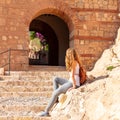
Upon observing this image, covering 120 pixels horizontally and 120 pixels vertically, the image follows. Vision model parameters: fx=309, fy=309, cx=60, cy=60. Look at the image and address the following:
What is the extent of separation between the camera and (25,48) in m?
12.2

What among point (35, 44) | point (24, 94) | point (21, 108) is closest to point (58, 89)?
point (21, 108)

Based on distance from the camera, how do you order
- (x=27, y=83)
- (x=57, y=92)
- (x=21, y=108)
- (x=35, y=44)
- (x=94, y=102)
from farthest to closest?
(x=35, y=44), (x=27, y=83), (x=21, y=108), (x=57, y=92), (x=94, y=102)

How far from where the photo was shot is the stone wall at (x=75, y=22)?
39.6 feet

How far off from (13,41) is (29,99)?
14.6 feet

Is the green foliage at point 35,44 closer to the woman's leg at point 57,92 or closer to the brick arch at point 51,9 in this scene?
the brick arch at point 51,9

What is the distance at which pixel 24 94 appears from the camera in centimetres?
852

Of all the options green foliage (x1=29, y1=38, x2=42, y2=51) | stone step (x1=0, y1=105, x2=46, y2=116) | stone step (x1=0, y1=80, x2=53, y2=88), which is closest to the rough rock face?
stone step (x1=0, y1=105, x2=46, y2=116)

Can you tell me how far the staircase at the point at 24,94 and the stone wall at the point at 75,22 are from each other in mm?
2058

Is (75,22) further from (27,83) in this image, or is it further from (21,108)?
(21,108)

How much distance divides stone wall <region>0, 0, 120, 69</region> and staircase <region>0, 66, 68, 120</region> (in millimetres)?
2058

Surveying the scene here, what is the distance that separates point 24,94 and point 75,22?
508cm

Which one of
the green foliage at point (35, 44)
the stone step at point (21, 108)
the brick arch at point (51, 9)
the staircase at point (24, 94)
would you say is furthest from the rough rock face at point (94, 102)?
the green foliage at point (35, 44)

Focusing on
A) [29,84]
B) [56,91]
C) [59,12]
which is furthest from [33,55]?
[56,91]

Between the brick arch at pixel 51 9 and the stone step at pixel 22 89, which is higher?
the brick arch at pixel 51 9
